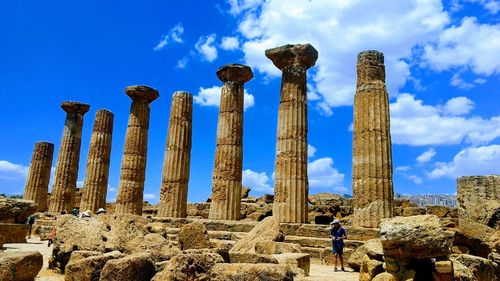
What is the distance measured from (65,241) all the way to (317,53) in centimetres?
1098

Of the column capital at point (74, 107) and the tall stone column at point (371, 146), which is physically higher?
the column capital at point (74, 107)

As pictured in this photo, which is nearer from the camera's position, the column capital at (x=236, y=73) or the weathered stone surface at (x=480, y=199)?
the weathered stone surface at (x=480, y=199)

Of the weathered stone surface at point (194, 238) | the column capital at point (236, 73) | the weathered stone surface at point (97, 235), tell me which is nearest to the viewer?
the weathered stone surface at point (97, 235)

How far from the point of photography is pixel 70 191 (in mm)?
23734

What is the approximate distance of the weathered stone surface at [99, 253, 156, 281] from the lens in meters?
6.06

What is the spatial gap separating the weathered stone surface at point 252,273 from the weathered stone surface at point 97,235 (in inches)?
164

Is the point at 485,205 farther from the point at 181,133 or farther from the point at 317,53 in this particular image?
the point at 181,133

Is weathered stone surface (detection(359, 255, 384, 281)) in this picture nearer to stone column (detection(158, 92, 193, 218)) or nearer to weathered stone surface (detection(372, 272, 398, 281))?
weathered stone surface (detection(372, 272, 398, 281))

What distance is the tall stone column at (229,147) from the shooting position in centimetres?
1620

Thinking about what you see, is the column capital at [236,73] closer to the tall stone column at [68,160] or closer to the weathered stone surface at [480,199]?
the weathered stone surface at [480,199]

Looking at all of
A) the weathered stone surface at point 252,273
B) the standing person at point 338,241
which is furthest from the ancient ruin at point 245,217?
the standing person at point 338,241

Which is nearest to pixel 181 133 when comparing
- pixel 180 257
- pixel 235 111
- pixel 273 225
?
pixel 235 111

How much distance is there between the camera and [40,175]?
25766 millimetres

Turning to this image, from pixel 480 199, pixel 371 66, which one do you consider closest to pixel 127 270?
A: pixel 371 66
